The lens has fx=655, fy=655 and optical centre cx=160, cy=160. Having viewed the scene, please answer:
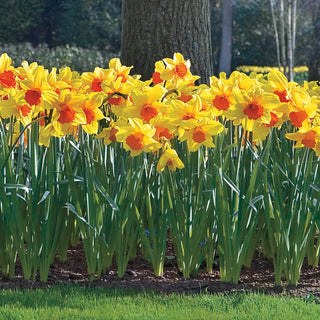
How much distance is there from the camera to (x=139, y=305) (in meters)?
2.82

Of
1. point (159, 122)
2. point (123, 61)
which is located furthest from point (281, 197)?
point (123, 61)

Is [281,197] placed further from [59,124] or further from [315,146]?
[59,124]

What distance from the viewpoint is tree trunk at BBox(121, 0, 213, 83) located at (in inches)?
206

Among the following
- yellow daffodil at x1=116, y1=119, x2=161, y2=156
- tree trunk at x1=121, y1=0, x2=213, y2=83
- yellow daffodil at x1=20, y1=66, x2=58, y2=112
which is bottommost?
yellow daffodil at x1=116, y1=119, x2=161, y2=156

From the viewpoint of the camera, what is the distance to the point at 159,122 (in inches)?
118

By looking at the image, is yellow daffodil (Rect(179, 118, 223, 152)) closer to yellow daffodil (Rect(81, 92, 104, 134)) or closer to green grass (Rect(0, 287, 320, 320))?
yellow daffodil (Rect(81, 92, 104, 134))

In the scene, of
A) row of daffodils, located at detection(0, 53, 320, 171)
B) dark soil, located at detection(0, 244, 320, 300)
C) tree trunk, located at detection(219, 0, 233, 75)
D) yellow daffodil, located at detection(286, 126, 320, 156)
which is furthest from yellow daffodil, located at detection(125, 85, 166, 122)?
tree trunk, located at detection(219, 0, 233, 75)

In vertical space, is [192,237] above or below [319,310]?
above

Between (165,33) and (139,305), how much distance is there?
115 inches

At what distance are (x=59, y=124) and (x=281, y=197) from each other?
1.10 metres

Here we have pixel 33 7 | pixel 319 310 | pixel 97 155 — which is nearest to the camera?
pixel 319 310

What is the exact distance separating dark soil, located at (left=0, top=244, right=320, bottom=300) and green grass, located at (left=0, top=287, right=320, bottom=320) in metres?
0.12

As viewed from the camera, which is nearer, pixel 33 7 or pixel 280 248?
pixel 280 248

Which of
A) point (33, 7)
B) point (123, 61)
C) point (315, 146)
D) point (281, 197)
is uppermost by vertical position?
point (33, 7)
